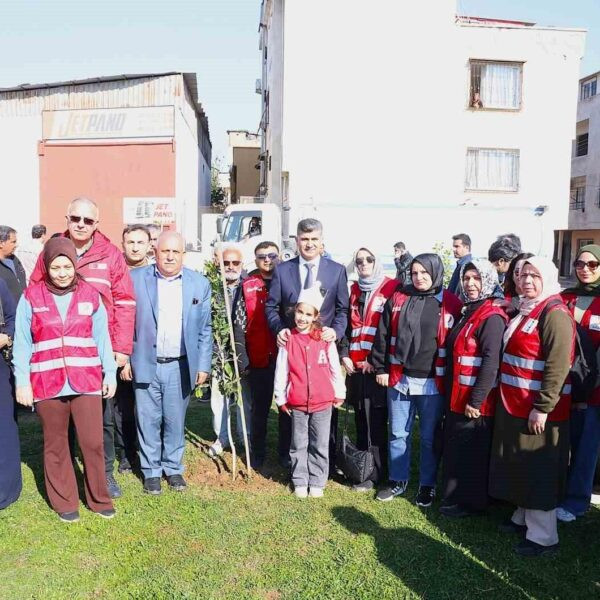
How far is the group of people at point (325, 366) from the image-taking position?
400 centimetres

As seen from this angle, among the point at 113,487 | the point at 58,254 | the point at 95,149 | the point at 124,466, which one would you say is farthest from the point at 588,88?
the point at 58,254

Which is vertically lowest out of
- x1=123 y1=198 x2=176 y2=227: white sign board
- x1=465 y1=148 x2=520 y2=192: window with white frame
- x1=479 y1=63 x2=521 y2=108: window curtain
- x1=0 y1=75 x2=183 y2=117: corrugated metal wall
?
x1=123 y1=198 x2=176 y2=227: white sign board

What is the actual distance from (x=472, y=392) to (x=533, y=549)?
104 cm

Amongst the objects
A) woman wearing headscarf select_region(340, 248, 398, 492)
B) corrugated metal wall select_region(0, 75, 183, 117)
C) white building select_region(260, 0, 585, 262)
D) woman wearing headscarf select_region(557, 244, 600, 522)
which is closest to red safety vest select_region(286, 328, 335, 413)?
woman wearing headscarf select_region(340, 248, 398, 492)

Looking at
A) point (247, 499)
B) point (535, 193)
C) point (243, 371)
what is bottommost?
point (247, 499)

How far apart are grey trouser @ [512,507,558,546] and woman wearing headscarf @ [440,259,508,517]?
0.44 metres

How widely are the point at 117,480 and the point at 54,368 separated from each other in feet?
4.64

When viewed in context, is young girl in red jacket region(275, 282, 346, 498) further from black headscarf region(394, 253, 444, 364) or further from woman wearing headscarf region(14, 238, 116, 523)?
woman wearing headscarf region(14, 238, 116, 523)

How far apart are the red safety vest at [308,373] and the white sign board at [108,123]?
48.7ft

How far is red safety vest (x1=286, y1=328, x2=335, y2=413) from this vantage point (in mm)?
A: 4691

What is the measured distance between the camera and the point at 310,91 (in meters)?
18.7

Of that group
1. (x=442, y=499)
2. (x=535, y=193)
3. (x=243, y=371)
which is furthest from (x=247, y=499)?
(x=535, y=193)

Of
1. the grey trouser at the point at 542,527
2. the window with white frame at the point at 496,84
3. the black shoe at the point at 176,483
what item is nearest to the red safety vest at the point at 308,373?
the black shoe at the point at 176,483

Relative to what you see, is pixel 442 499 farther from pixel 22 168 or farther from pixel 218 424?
pixel 22 168
